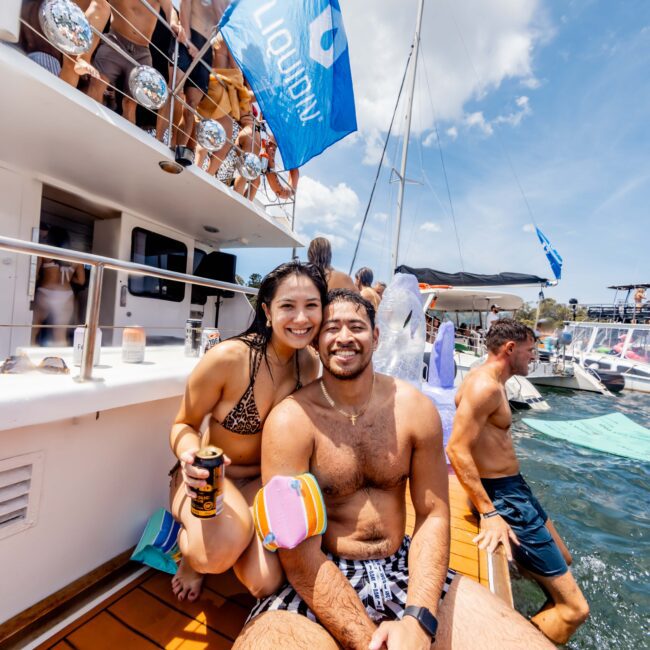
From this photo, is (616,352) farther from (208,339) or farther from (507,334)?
(208,339)

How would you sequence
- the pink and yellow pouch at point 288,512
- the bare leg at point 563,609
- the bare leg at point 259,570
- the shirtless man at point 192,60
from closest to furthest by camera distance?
the pink and yellow pouch at point 288,512
the bare leg at point 259,570
the bare leg at point 563,609
the shirtless man at point 192,60

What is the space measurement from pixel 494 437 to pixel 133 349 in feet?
9.59

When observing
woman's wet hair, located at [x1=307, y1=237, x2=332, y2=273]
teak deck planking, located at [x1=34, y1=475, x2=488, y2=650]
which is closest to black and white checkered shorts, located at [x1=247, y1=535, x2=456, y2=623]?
teak deck planking, located at [x1=34, y1=475, x2=488, y2=650]

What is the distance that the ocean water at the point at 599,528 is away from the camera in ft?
9.97

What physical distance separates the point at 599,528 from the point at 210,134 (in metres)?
7.24

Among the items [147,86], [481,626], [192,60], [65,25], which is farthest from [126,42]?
[481,626]

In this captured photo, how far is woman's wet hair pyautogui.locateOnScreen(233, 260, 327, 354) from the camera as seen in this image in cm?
190

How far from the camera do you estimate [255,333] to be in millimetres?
2080

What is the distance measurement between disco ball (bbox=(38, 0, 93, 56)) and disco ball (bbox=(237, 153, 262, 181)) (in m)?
2.51

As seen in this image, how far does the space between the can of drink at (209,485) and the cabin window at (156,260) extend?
4.98 metres

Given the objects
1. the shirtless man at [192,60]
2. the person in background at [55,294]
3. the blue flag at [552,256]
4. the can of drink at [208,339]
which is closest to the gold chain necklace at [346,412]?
the can of drink at [208,339]

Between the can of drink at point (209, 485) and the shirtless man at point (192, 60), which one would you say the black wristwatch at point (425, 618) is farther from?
the shirtless man at point (192, 60)

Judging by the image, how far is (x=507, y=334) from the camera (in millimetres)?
3094

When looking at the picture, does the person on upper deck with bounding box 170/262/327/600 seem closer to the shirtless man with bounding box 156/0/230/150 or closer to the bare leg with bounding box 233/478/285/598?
the bare leg with bounding box 233/478/285/598
